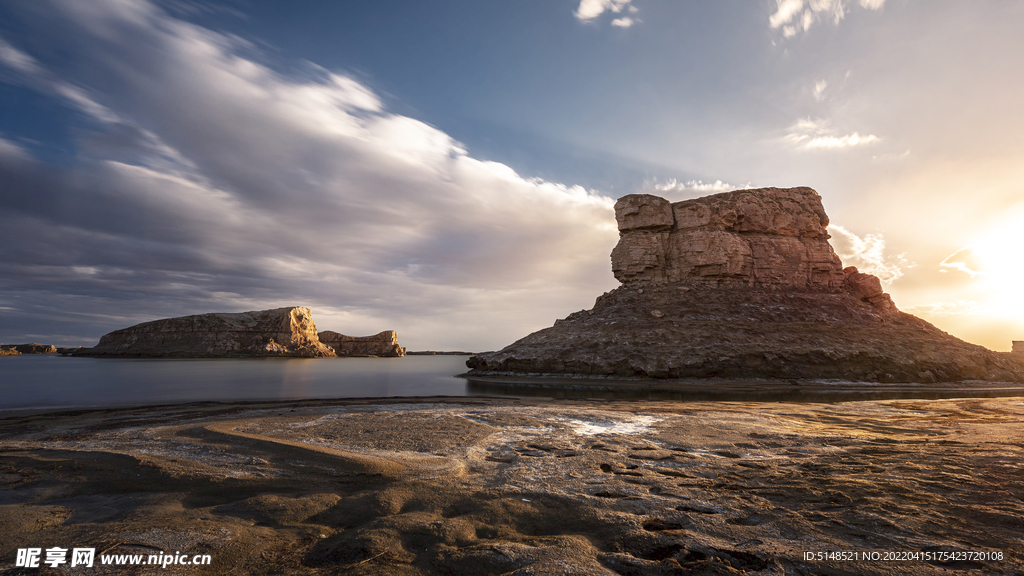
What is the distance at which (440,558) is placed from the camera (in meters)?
3.19

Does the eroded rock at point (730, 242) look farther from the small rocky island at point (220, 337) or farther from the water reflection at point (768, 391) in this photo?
the small rocky island at point (220, 337)

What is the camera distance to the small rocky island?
318ft

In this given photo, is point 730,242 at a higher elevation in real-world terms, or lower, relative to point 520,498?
higher

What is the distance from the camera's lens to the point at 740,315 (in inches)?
1318

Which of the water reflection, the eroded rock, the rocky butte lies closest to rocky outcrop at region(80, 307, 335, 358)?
the rocky butte

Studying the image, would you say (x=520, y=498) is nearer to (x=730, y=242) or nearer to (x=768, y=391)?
(x=768, y=391)

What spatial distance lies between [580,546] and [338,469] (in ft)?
13.0

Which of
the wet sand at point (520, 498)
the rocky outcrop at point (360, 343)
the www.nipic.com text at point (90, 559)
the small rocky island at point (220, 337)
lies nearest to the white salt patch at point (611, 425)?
the wet sand at point (520, 498)

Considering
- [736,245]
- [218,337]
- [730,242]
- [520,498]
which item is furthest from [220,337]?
[520,498]

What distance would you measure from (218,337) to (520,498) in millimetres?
118377

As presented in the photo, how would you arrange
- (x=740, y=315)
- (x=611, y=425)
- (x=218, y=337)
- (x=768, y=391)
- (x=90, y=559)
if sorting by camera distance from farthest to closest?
1. (x=218, y=337)
2. (x=740, y=315)
3. (x=768, y=391)
4. (x=611, y=425)
5. (x=90, y=559)

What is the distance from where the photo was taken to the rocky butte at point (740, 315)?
93.7 feet

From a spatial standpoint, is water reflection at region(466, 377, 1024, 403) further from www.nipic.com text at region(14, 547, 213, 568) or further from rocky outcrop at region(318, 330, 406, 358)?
rocky outcrop at region(318, 330, 406, 358)

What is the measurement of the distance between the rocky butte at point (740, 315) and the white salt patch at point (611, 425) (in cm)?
1980
